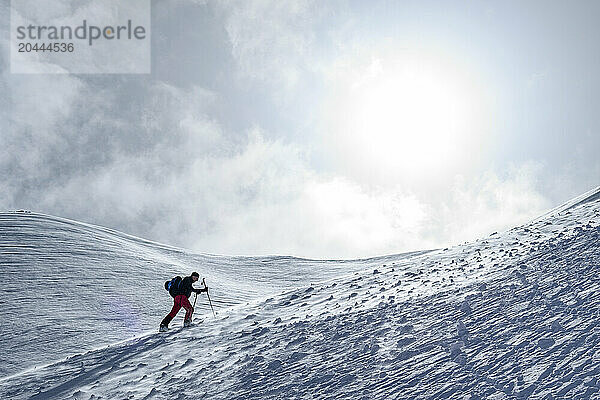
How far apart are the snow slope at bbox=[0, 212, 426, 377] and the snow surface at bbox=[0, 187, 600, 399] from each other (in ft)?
9.53

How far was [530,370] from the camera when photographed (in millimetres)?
8000

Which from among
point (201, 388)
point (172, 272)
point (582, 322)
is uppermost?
point (172, 272)

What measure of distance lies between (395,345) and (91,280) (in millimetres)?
14163

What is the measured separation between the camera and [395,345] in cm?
973

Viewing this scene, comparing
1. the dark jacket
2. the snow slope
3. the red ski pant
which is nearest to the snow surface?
the red ski pant

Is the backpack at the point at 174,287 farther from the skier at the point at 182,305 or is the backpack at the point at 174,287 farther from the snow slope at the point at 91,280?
the snow slope at the point at 91,280

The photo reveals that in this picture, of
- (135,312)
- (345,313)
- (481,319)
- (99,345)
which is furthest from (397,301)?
(135,312)

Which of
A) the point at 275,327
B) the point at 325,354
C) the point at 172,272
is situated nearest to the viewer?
the point at 325,354

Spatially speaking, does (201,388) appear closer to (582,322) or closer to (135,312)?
(582,322)

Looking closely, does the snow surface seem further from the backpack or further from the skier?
the backpack

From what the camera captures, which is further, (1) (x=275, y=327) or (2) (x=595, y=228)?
(2) (x=595, y=228)

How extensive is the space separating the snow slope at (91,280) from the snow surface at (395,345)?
2.91 m

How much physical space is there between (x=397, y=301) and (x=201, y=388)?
4977mm

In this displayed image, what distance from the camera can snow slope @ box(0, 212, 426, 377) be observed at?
48.3 feet
